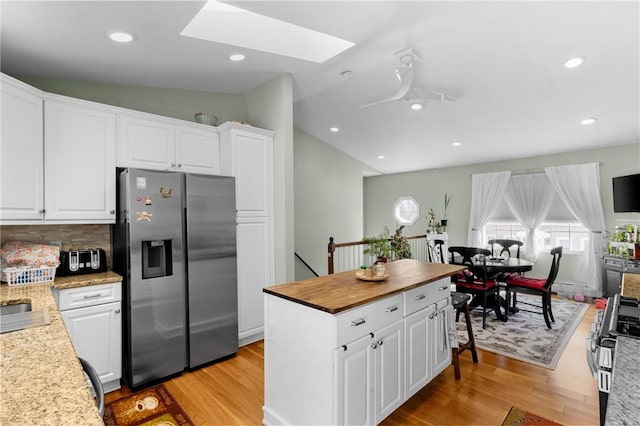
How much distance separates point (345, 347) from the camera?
175cm

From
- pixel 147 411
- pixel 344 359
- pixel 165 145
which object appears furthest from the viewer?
pixel 165 145

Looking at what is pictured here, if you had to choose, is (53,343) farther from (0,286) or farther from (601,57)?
(601,57)

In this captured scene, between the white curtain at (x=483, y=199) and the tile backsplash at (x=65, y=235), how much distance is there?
6.22m

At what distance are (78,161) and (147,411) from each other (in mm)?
2054

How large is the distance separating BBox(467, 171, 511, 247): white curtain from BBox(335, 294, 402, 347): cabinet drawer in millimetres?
5002

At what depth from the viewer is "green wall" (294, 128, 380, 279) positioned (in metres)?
6.02

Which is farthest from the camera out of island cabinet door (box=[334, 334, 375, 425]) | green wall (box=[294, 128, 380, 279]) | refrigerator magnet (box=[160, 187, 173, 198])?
green wall (box=[294, 128, 380, 279])

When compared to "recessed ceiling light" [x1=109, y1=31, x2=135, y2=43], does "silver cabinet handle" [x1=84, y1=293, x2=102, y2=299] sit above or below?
below

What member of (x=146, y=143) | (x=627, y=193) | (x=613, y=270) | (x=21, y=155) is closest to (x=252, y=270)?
(x=146, y=143)

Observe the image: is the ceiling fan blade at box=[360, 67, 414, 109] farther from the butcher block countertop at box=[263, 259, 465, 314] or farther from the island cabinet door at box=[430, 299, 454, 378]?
the island cabinet door at box=[430, 299, 454, 378]

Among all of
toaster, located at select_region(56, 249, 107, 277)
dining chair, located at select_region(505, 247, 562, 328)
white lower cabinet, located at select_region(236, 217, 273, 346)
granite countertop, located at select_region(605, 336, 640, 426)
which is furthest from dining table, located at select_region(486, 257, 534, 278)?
toaster, located at select_region(56, 249, 107, 277)

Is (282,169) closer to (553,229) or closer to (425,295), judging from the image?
(425,295)

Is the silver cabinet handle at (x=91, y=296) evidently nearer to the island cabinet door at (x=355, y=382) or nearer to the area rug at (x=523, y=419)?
the island cabinet door at (x=355, y=382)

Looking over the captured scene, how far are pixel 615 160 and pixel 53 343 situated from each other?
23.2 ft
